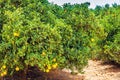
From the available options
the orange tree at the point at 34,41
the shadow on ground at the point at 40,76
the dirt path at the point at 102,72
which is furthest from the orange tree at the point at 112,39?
the orange tree at the point at 34,41

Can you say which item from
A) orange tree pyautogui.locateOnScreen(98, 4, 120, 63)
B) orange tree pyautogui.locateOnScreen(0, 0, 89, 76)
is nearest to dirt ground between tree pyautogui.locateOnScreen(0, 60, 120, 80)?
orange tree pyautogui.locateOnScreen(98, 4, 120, 63)

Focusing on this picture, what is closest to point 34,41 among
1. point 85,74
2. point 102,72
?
point 85,74

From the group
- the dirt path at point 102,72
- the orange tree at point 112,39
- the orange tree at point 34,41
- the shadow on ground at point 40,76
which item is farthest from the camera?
the orange tree at point 112,39

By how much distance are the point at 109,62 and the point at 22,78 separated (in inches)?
297

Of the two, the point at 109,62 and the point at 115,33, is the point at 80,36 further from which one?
the point at 109,62

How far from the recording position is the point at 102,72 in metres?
16.6

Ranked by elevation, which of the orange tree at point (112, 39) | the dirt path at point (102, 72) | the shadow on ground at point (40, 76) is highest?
the orange tree at point (112, 39)

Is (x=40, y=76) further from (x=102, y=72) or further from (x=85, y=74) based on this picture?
(x=102, y=72)

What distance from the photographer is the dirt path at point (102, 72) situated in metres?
15.1

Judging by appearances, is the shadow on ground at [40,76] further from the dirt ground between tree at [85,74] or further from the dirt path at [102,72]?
the dirt path at [102,72]

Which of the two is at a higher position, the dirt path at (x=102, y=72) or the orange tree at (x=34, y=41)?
the orange tree at (x=34, y=41)

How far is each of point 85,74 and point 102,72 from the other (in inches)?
47.1

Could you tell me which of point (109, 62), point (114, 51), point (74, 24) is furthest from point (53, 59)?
point (109, 62)

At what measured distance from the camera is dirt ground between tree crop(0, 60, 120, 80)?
13457mm
